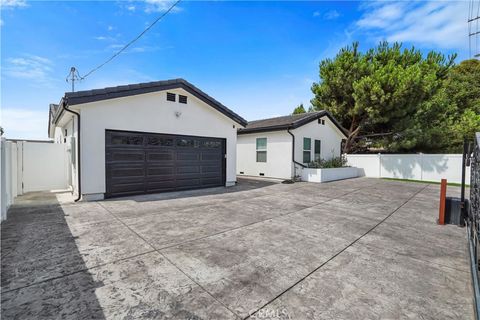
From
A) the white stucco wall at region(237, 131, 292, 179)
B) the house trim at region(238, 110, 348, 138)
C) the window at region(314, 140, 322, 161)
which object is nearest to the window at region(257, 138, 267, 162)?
the white stucco wall at region(237, 131, 292, 179)

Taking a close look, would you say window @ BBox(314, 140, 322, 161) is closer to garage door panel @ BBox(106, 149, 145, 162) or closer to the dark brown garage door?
the dark brown garage door

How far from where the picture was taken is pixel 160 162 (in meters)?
7.77

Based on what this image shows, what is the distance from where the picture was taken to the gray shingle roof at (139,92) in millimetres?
5977

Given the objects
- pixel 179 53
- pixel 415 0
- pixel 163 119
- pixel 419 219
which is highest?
pixel 415 0

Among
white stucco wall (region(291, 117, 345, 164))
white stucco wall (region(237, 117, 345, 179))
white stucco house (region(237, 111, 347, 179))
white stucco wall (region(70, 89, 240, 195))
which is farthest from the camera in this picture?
white stucco wall (region(291, 117, 345, 164))

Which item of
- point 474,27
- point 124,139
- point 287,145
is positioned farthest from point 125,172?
point 474,27

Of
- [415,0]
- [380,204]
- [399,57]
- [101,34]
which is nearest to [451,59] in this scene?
[399,57]

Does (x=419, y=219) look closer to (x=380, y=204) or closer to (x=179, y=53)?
(x=380, y=204)

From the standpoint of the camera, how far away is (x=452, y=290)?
234 cm

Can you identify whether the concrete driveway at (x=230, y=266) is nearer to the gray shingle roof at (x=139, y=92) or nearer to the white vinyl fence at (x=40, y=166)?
the gray shingle roof at (x=139, y=92)

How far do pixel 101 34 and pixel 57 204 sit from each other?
6.85m

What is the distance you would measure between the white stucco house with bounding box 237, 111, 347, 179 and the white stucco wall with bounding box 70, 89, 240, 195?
148 inches

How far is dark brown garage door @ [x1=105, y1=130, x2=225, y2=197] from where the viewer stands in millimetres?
6852

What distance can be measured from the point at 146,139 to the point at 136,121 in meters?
0.68
